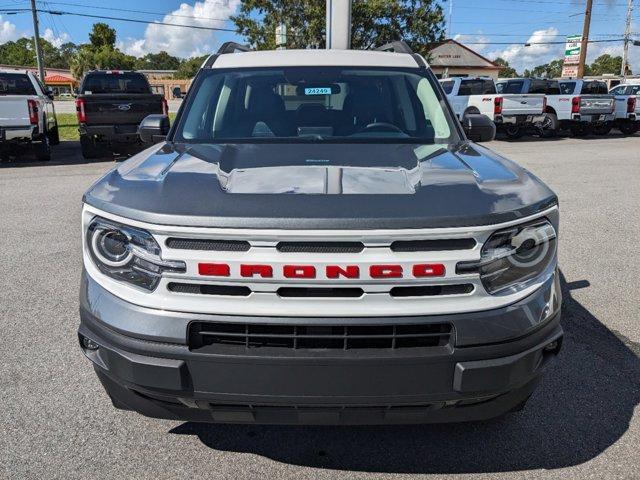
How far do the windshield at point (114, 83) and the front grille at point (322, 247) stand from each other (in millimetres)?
13334

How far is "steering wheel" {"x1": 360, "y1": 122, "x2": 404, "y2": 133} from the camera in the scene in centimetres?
346

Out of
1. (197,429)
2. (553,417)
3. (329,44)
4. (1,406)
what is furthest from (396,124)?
(329,44)

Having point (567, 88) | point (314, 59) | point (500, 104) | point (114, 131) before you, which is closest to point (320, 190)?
point (314, 59)

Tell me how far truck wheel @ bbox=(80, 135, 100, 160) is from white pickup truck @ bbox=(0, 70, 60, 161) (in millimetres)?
756

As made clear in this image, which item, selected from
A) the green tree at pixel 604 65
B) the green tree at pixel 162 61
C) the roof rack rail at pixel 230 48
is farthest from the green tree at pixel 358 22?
the green tree at pixel 162 61

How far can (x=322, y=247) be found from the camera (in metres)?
1.94

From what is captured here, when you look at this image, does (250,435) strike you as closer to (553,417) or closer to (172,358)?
(172,358)

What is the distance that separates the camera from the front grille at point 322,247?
1.93 metres

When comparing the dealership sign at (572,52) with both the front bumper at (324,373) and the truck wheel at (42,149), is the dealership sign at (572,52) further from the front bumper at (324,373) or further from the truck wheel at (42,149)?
the front bumper at (324,373)

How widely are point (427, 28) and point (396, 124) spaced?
26589mm

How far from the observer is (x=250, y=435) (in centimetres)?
274

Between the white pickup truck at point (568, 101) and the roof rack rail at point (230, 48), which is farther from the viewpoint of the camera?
the white pickup truck at point (568, 101)

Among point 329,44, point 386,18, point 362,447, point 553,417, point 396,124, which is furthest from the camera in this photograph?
point 386,18

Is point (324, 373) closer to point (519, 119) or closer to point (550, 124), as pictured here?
point (519, 119)
